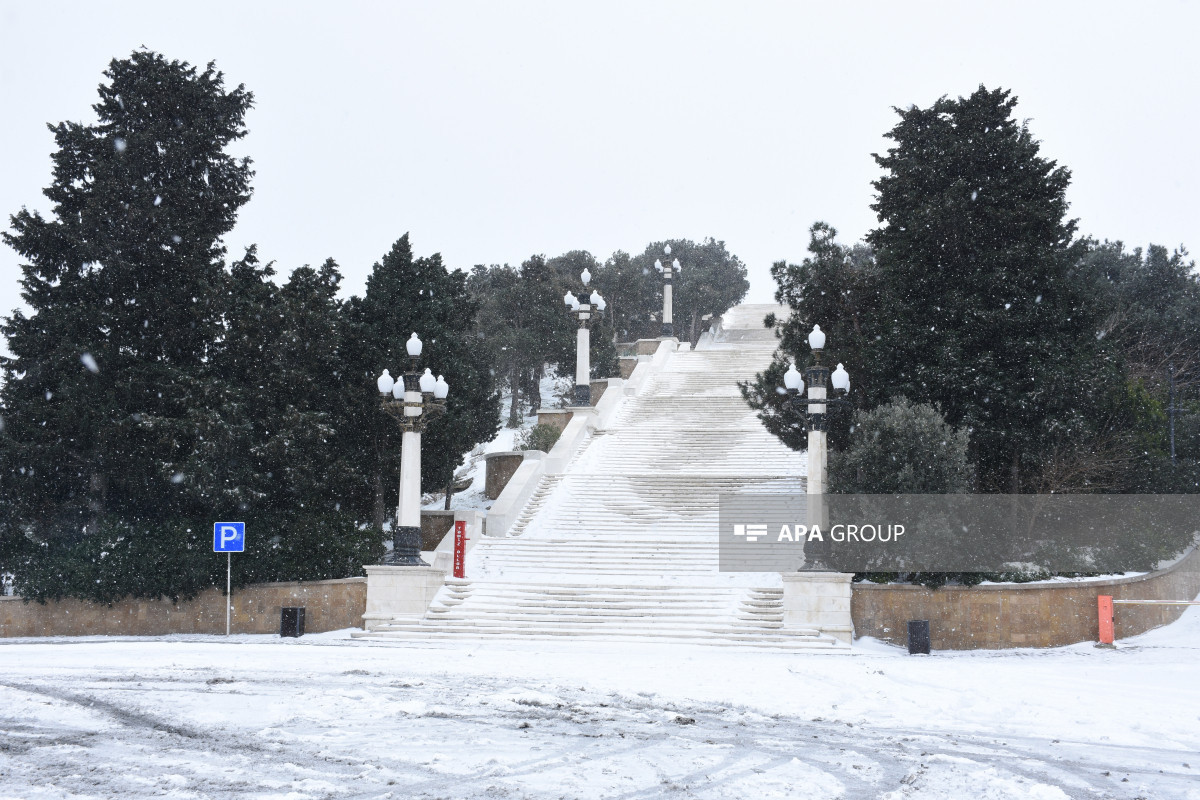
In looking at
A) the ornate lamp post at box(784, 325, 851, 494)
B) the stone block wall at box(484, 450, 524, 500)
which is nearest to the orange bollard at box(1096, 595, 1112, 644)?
the ornate lamp post at box(784, 325, 851, 494)

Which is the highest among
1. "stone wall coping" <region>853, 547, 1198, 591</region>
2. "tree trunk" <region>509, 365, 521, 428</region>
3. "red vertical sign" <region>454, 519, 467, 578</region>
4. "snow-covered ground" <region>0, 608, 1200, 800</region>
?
"tree trunk" <region>509, 365, 521, 428</region>

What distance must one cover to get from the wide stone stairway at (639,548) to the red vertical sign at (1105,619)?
196 inches

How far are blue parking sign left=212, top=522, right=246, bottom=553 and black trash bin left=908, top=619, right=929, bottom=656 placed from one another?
11.9 meters

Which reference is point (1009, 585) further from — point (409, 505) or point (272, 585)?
point (272, 585)

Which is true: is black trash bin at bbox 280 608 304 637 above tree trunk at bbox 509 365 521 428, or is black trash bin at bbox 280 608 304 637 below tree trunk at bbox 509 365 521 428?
below

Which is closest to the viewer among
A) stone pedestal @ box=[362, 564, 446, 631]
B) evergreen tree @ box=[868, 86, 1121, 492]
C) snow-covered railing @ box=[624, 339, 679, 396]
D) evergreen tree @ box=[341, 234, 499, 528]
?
stone pedestal @ box=[362, 564, 446, 631]

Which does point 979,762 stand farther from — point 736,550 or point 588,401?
point 588,401

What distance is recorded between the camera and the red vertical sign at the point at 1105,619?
18.8 metres

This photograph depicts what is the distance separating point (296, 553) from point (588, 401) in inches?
538

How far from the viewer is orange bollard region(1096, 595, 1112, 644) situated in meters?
18.8

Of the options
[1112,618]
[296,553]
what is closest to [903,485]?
[1112,618]

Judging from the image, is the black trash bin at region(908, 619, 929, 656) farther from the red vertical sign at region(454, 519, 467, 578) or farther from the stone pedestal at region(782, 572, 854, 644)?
the red vertical sign at region(454, 519, 467, 578)

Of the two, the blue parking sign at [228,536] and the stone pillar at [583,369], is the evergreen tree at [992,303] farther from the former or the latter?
the blue parking sign at [228,536]

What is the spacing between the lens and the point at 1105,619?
1880 cm
